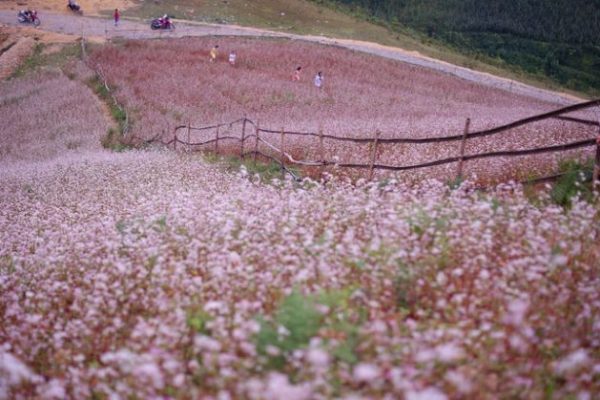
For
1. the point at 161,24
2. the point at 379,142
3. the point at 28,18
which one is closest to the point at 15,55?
the point at 28,18

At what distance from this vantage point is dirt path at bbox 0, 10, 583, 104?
47.6 m

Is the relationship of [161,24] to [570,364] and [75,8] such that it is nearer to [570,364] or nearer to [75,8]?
[75,8]

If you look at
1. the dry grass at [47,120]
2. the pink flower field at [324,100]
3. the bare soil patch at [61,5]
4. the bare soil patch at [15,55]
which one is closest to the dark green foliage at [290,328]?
the pink flower field at [324,100]

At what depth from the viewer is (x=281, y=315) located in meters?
3.87

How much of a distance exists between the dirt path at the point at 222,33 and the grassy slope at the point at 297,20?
3762 millimetres

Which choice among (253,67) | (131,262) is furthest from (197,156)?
(253,67)

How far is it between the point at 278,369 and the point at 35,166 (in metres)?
18.7

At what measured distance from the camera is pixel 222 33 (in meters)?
50.9

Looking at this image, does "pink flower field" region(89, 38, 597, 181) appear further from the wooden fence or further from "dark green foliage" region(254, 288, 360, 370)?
"dark green foliage" region(254, 288, 360, 370)

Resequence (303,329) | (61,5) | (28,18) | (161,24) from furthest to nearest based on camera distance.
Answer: (61,5) → (161,24) → (28,18) → (303,329)

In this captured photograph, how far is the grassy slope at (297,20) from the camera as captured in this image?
58.5 m

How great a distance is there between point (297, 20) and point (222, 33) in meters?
16.1

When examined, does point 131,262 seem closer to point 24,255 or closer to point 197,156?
point 24,255

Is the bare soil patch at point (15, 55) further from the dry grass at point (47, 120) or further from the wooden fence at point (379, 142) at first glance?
the wooden fence at point (379, 142)
